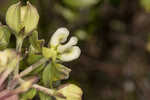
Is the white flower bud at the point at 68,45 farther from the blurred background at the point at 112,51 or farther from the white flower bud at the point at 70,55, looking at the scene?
the blurred background at the point at 112,51

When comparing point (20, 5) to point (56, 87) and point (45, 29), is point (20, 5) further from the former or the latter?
point (45, 29)

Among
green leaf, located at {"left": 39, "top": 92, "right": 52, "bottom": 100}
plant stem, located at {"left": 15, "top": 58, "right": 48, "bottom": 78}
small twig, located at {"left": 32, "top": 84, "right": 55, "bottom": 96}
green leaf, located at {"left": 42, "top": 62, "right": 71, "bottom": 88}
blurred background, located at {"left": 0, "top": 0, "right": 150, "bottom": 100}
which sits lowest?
blurred background, located at {"left": 0, "top": 0, "right": 150, "bottom": 100}

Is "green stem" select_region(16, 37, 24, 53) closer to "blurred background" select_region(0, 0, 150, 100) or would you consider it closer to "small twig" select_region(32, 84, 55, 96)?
"small twig" select_region(32, 84, 55, 96)

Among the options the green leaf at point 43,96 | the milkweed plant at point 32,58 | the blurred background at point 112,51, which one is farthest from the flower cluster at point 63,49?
the blurred background at point 112,51

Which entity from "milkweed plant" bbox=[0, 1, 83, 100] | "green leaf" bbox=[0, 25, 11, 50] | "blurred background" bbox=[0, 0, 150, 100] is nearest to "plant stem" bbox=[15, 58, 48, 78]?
"milkweed plant" bbox=[0, 1, 83, 100]

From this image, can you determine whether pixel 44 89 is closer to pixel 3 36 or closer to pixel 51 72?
pixel 51 72

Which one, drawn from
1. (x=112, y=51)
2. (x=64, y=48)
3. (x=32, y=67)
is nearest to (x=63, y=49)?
(x=64, y=48)

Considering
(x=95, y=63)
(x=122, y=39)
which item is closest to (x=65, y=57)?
(x=95, y=63)
